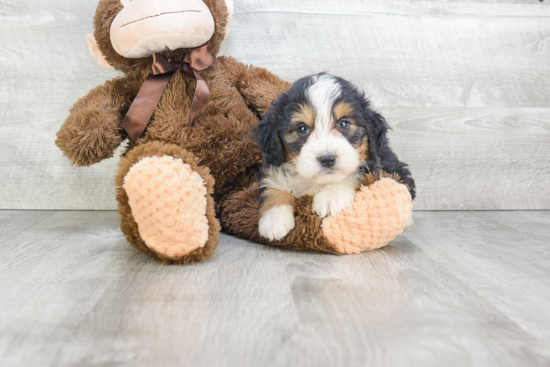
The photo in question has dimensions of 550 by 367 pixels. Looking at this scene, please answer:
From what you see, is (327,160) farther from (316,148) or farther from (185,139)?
(185,139)

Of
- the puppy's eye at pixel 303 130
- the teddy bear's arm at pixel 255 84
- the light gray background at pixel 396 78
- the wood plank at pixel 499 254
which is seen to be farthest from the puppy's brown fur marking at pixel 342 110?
the light gray background at pixel 396 78

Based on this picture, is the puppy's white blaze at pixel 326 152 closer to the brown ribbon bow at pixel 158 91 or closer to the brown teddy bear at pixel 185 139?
the brown teddy bear at pixel 185 139

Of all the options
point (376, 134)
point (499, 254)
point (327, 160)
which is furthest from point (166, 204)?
point (499, 254)

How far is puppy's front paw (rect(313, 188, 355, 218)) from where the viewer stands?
163 cm

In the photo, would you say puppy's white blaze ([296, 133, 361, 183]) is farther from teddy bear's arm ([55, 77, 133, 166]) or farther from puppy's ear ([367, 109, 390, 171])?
teddy bear's arm ([55, 77, 133, 166])

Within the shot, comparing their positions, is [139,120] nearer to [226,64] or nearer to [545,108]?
[226,64]

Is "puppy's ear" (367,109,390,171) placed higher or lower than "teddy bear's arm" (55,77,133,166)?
lower

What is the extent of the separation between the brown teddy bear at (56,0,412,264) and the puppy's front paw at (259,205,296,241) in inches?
1.0

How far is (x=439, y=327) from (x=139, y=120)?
123cm

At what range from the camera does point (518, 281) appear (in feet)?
4.74

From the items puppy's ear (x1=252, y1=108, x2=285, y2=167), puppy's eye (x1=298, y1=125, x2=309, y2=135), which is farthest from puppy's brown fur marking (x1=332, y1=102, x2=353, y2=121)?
puppy's ear (x1=252, y1=108, x2=285, y2=167)

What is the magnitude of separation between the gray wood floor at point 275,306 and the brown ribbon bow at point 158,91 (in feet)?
1.49

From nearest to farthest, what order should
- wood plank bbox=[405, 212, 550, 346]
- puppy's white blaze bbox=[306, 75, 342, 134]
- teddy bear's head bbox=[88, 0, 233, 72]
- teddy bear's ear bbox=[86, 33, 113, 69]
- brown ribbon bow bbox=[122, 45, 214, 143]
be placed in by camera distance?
wood plank bbox=[405, 212, 550, 346]
puppy's white blaze bbox=[306, 75, 342, 134]
teddy bear's head bbox=[88, 0, 233, 72]
brown ribbon bow bbox=[122, 45, 214, 143]
teddy bear's ear bbox=[86, 33, 113, 69]

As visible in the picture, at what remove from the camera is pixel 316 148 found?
1.53 metres
